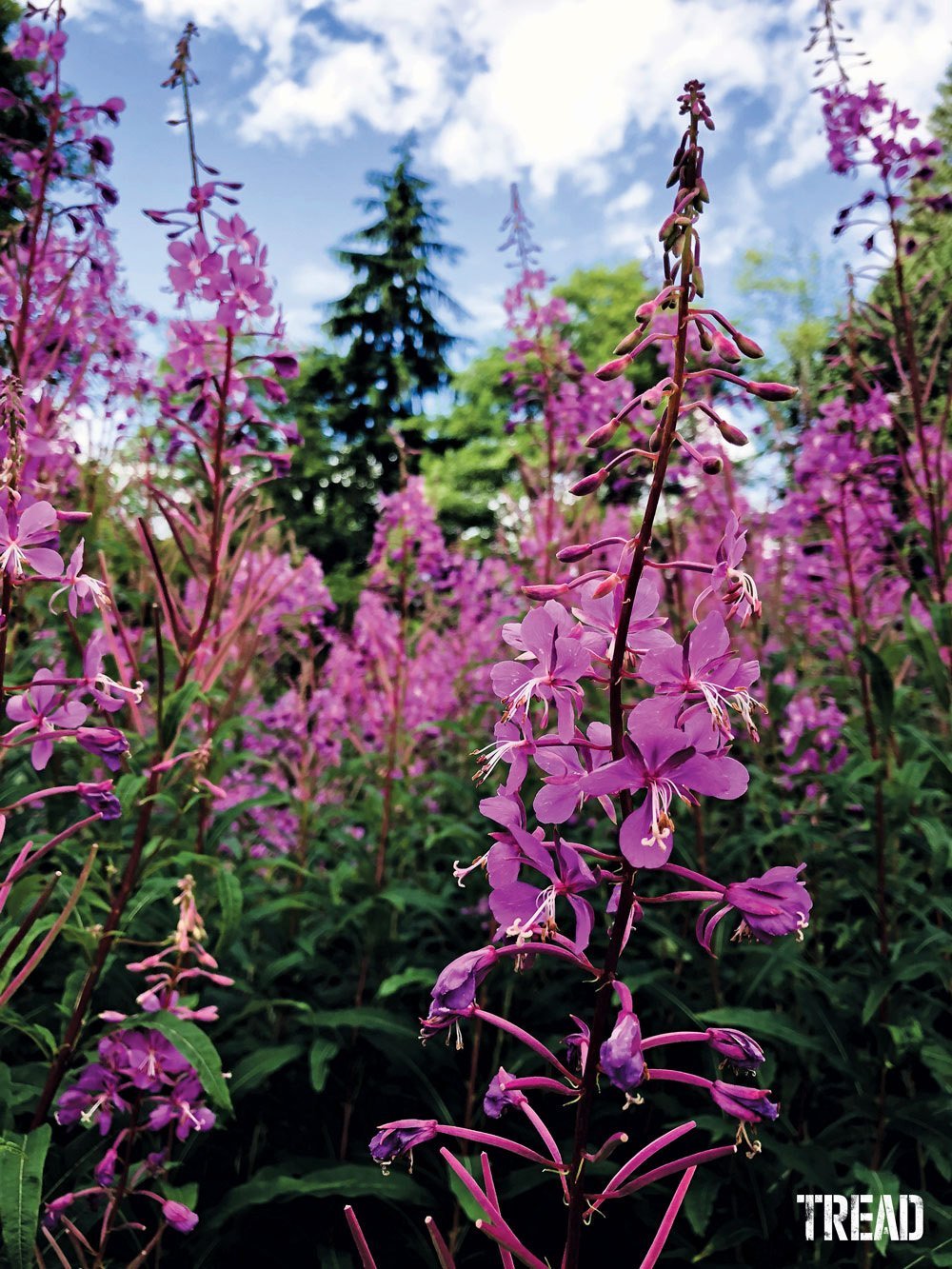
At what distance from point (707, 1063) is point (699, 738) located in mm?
2371

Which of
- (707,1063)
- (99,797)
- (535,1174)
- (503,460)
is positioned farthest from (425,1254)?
(503,460)

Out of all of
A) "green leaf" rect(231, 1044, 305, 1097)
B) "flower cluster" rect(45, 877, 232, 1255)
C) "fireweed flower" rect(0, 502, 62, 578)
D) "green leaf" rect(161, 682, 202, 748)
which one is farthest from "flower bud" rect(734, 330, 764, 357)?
"green leaf" rect(231, 1044, 305, 1097)

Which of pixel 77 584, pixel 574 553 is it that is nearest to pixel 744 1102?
pixel 574 553

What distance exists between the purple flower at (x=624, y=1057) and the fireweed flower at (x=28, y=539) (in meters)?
1.18

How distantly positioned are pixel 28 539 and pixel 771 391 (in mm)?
1198

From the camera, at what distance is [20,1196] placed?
1651 millimetres

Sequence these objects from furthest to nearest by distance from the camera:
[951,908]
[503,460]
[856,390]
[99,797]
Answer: [503,460] < [856,390] < [951,908] < [99,797]

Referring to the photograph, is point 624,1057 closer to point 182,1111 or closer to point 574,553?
point 574,553

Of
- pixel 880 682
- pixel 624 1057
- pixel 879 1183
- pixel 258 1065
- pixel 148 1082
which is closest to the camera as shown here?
pixel 624 1057

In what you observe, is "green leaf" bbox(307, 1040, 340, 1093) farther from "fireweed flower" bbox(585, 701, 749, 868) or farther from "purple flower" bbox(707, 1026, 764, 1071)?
"fireweed flower" bbox(585, 701, 749, 868)

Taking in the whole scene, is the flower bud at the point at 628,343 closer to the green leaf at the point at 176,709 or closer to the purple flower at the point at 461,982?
A: the purple flower at the point at 461,982

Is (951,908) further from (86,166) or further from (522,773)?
(86,166)

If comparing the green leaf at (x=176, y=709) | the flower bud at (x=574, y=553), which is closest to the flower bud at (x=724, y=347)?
the flower bud at (x=574, y=553)

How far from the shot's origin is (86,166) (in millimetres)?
3348
